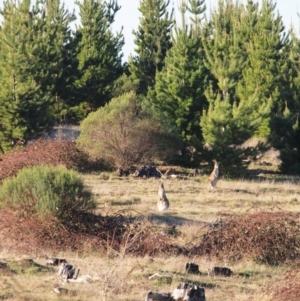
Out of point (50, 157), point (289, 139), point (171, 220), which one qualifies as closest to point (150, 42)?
point (289, 139)

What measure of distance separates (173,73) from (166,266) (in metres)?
25.2

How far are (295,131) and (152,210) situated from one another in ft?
57.4

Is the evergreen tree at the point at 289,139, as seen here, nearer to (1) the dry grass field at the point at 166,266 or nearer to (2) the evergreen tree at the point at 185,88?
(2) the evergreen tree at the point at 185,88

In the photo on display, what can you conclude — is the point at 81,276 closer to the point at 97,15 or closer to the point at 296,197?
the point at 296,197

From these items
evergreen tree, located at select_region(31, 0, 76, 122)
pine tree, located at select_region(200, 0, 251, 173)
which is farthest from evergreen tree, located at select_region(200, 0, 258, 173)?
evergreen tree, located at select_region(31, 0, 76, 122)

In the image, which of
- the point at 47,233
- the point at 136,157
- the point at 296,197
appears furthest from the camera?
the point at 136,157

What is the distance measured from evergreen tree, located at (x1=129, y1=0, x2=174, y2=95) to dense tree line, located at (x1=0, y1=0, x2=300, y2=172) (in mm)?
67

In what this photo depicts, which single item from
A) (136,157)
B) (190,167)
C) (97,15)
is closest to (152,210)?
(136,157)

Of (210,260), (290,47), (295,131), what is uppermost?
(290,47)

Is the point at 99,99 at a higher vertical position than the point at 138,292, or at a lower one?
→ higher

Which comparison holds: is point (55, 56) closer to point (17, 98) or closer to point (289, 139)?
point (17, 98)

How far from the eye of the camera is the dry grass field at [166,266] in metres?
→ 10.6

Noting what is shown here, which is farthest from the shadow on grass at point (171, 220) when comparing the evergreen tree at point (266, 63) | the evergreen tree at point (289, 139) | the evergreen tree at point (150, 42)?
Result: the evergreen tree at point (150, 42)

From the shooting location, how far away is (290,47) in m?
44.9
